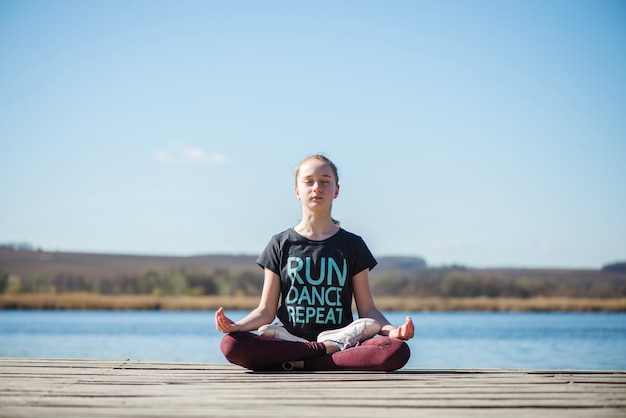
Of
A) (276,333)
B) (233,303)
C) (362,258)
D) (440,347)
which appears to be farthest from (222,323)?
(233,303)

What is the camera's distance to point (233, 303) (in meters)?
51.7

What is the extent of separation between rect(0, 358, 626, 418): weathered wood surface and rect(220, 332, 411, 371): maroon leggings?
0.11 meters

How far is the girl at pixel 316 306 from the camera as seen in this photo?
14.8 feet

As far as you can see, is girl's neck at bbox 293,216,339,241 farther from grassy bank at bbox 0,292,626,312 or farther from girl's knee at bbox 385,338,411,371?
grassy bank at bbox 0,292,626,312

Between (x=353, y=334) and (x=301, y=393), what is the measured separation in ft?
4.16

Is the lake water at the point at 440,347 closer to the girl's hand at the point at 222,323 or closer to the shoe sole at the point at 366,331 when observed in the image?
the shoe sole at the point at 366,331

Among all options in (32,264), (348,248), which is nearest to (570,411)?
(348,248)

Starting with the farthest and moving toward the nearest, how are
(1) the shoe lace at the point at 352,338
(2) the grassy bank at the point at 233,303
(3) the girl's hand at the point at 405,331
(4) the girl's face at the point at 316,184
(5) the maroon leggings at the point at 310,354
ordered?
(2) the grassy bank at the point at 233,303, (4) the girl's face at the point at 316,184, (1) the shoe lace at the point at 352,338, (5) the maroon leggings at the point at 310,354, (3) the girl's hand at the point at 405,331

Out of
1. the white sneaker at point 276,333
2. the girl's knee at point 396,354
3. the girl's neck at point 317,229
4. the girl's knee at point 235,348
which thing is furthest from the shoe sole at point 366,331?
the girl's neck at point 317,229

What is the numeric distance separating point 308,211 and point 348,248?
392 mm

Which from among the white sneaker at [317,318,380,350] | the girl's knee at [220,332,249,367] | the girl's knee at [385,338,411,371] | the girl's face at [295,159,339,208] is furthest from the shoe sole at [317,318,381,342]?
the girl's face at [295,159,339,208]

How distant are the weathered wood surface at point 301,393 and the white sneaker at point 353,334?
0.36m

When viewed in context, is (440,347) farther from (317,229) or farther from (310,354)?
(310,354)

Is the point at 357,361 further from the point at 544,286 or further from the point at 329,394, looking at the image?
the point at 544,286
